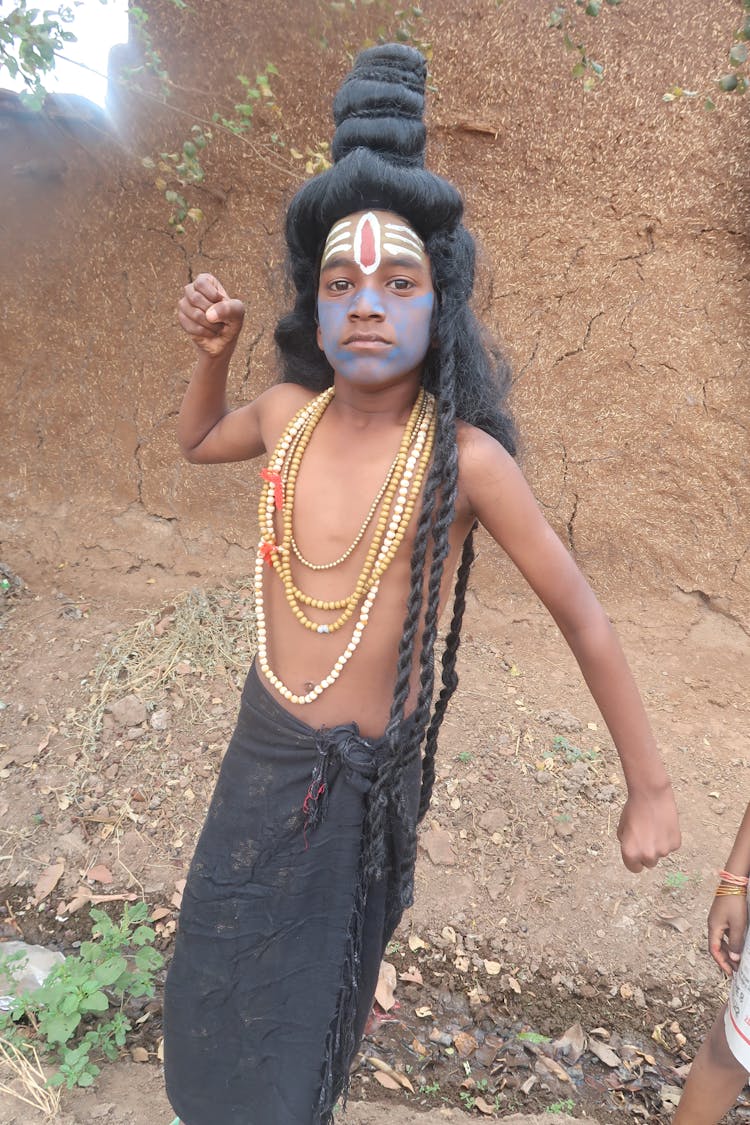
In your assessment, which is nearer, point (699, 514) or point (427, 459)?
point (427, 459)

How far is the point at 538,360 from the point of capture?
3.33m

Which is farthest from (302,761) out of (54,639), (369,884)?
(54,639)

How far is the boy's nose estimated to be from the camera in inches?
47.9

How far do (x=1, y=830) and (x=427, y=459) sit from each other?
7.07 feet

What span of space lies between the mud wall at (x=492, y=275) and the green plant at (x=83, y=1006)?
6.36 feet

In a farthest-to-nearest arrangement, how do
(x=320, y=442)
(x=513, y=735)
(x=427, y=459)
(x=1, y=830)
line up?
(x=513, y=735) → (x=1, y=830) → (x=320, y=442) → (x=427, y=459)

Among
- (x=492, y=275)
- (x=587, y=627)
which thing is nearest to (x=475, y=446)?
(x=587, y=627)

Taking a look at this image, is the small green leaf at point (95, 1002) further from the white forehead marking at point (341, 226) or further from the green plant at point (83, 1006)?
the white forehead marking at point (341, 226)

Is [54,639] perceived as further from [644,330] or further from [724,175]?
[724,175]

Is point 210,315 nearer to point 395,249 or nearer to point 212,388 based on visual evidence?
point 212,388

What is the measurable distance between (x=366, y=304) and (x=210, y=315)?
1.06 ft

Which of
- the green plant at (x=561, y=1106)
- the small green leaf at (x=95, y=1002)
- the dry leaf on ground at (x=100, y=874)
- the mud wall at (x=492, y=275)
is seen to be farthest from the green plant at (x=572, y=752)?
the small green leaf at (x=95, y=1002)

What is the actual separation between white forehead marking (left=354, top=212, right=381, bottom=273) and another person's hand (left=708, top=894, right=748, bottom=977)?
1.37 meters

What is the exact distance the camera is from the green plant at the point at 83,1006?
1763mm
